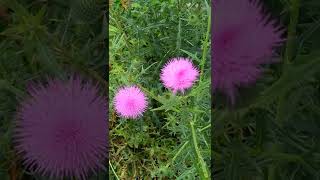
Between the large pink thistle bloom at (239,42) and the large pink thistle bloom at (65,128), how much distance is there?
0.36 feet

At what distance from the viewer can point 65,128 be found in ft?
1.41

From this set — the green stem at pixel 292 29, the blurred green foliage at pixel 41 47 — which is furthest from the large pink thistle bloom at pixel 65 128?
the green stem at pixel 292 29

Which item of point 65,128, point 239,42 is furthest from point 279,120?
point 65,128

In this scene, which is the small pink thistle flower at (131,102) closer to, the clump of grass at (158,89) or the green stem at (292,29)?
the clump of grass at (158,89)

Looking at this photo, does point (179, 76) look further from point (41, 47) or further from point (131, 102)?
point (41, 47)

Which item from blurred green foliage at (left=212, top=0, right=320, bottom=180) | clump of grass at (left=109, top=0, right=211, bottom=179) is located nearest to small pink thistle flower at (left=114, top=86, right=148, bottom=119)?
clump of grass at (left=109, top=0, right=211, bottom=179)

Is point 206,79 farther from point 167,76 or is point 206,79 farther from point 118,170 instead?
point 118,170

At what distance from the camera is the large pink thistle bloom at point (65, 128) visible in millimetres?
427

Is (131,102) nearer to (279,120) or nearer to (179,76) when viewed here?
(179,76)

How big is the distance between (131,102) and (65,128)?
112mm

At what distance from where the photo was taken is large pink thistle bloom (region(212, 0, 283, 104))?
41cm

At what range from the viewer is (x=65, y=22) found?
17.8 inches

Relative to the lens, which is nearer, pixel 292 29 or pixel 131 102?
pixel 292 29

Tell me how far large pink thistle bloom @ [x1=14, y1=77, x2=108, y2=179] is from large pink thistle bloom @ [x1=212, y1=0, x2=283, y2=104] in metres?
0.11
